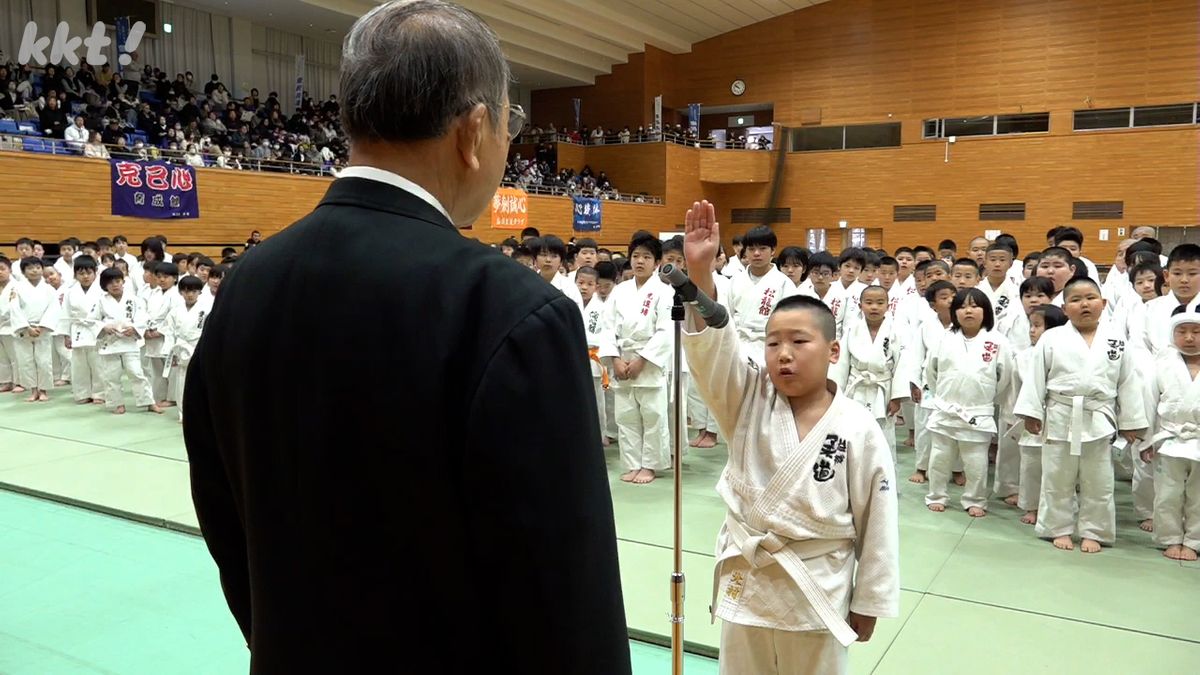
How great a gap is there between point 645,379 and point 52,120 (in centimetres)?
1189

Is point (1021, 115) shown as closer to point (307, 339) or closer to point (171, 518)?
point (171, 518)

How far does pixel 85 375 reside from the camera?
8.30 meters

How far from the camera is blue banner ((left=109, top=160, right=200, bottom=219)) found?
12547 millimetres

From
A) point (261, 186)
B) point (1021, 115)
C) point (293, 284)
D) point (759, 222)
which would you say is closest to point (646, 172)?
point (759, 222)

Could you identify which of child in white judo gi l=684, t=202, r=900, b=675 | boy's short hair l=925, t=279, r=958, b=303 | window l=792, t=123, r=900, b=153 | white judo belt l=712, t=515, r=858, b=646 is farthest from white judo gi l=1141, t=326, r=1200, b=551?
window l=792, t=123, r=900, b=153

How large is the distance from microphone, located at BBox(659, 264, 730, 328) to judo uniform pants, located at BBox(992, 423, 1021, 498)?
4107 mm

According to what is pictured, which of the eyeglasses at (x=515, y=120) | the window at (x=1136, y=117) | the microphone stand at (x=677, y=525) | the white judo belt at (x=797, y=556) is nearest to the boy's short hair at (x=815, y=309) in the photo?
the microphone stand at (x=677, y=525)

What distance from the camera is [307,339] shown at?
90 centimetres

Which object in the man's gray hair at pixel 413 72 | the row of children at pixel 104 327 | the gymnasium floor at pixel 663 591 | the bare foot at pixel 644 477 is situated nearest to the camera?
the man's gray hair at pixel 413 72

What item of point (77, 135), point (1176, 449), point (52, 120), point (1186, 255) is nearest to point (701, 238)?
point (1176, 449)

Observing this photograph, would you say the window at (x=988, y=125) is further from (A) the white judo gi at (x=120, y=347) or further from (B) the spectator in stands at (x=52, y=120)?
(A) the white judo gi at (x=120, y=347)

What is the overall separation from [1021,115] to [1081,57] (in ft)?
5.59

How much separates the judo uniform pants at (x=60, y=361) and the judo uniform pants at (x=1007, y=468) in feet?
31.3

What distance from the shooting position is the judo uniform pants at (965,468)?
505 cm
